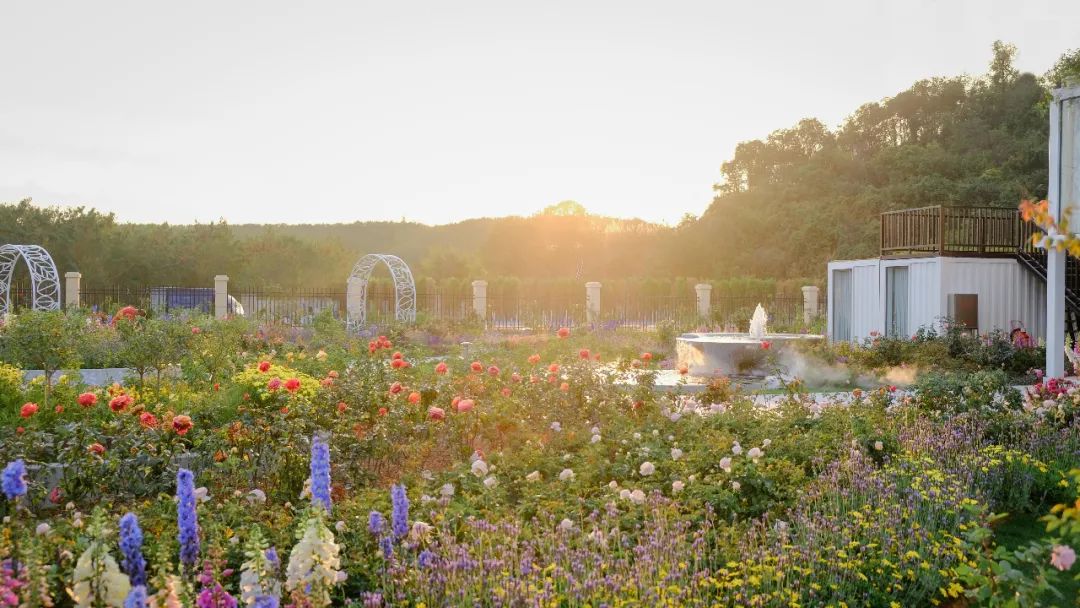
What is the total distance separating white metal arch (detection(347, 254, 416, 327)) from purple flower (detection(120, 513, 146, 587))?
57.7 ft

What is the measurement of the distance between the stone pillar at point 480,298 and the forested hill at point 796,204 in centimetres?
458

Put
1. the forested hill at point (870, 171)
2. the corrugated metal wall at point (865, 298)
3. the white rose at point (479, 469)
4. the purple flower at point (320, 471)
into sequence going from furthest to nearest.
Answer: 1. the forested hill at point (870, 171)
2. the corrugated metal wall at point (865, 298)
3. the white rose at point (479, 469)
4. the purple flower at point (320, 471)

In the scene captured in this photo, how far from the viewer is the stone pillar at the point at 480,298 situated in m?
24.4

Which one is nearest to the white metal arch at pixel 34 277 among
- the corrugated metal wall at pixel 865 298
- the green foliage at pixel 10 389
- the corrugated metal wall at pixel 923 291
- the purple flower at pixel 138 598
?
the green foliage at pixel 10 389

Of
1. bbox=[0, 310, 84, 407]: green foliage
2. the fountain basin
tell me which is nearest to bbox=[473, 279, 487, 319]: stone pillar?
the fountain basin

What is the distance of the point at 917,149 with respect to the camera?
32.2m

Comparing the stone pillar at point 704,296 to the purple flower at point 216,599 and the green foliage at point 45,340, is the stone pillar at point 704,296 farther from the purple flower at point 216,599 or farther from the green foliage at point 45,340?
the purple flower at point 216,599

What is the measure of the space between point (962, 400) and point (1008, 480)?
1.47m

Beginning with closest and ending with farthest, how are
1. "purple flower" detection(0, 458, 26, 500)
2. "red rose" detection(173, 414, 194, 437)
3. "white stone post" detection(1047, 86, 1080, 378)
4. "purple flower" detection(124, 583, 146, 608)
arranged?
"purple flower" detection(124, 583, 146, 608), "purple flower" detection(0, 458, 26, 500), "red rose" detection(173, 414, 194, 437), "white stone post" detection(1047, 86, 1080, 378)

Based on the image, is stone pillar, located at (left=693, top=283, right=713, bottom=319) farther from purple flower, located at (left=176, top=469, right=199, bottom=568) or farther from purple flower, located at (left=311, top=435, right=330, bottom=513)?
purple flower, located at (left=176, top=469, right=199, bottom=568)

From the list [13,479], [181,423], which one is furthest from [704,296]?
[13,479]

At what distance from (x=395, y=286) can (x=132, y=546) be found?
19.7 m

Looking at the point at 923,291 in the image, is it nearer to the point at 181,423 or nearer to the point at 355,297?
the point at 355,297

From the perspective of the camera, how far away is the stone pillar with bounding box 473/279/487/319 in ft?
80.0
